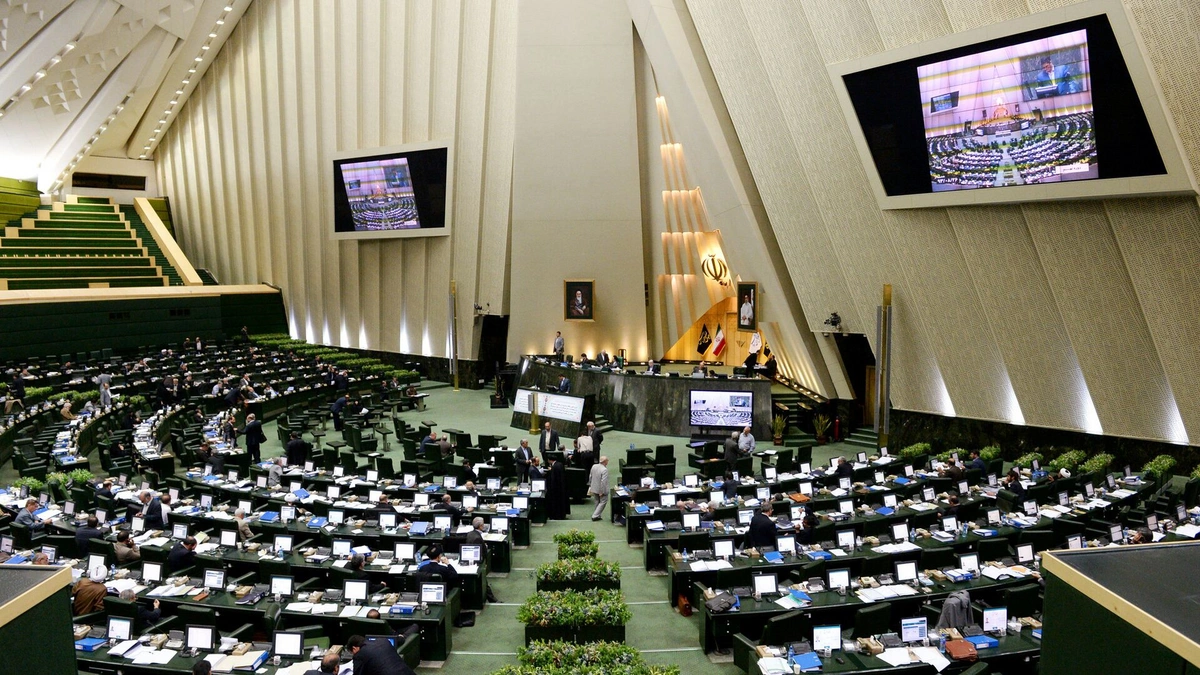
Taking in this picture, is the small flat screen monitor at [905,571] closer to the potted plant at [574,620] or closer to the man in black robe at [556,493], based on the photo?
the potted plant at [574,620]

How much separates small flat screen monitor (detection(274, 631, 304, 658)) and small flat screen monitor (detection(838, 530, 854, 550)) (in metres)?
6.69

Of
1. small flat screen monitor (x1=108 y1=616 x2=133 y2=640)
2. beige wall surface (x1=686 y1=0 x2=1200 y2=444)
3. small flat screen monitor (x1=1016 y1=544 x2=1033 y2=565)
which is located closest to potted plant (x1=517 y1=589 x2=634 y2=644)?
small flat screen monitor (x1=108 y1=616 x2=133 y2=640)

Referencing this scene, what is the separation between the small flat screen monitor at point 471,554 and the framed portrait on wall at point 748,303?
13.9m

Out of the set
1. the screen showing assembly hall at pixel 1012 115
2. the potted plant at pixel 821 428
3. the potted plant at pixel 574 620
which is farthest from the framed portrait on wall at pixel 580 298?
the potted plant at pixel 574 620

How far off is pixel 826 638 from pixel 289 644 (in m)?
5.13

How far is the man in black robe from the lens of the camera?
48.1ft

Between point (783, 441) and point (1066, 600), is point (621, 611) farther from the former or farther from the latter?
point (783, 441)

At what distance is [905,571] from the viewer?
988 cm

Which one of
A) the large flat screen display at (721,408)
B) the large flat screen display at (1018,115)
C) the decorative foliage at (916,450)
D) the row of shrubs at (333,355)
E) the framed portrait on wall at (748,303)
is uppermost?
the large flat screen display at (1018,115)

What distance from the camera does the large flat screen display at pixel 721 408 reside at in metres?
21.0

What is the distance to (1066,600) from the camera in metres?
3.49

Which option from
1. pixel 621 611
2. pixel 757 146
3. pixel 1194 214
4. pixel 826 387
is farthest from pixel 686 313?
pixel 621 611

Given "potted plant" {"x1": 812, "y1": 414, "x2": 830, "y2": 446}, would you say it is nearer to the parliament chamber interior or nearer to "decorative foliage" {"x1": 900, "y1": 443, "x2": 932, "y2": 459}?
the parliament chamber interior

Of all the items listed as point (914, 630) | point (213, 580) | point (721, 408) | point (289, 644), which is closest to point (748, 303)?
point (721, 408)
